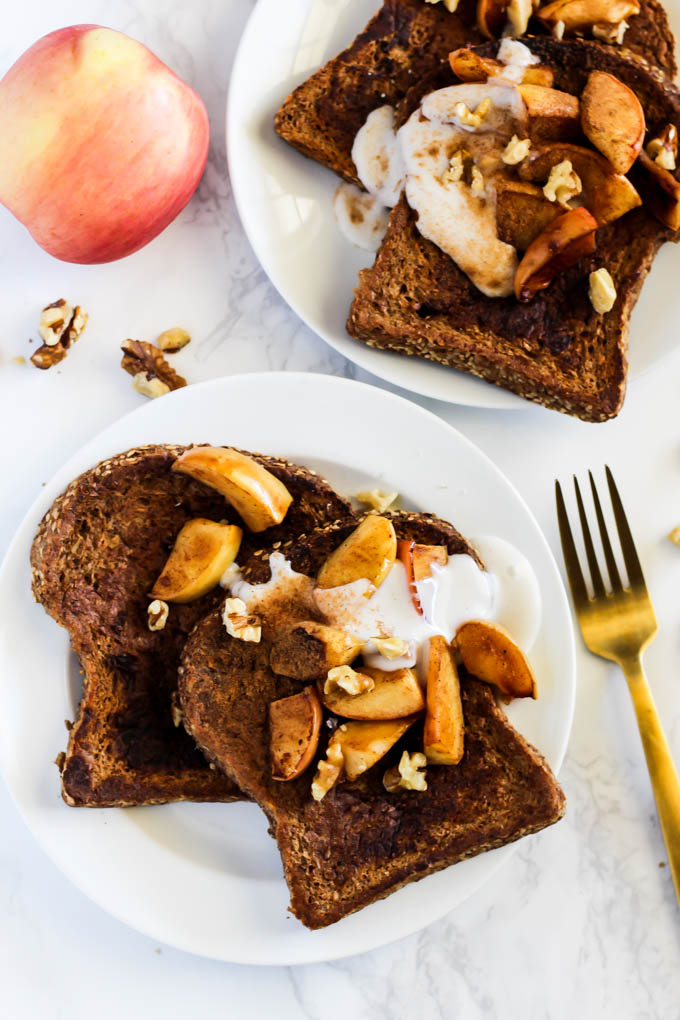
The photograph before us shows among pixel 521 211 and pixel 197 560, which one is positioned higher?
pixel 521 211

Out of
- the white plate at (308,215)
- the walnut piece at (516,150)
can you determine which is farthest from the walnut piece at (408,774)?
the walnut piece at (516,150)

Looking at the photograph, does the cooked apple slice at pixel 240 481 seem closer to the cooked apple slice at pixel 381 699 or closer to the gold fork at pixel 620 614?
the cooked apple slice at pixel 381 699

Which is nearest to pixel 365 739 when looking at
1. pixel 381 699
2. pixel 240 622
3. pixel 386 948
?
pixel 381 699

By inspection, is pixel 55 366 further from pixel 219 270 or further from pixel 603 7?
pixel 603 7

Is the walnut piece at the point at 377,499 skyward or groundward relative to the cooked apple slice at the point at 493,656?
skyward

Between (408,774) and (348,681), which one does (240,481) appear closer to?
(348,681)

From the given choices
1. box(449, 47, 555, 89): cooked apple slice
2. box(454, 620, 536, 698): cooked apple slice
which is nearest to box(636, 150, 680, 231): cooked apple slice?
box(449, 47, 555, 89): cooked apple slice

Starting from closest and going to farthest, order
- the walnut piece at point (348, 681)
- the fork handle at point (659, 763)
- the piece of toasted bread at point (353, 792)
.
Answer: the walnut piece at point (348, 681), the piece of toasted bread at point (353, 792), the fork handle at point (659, 763)
